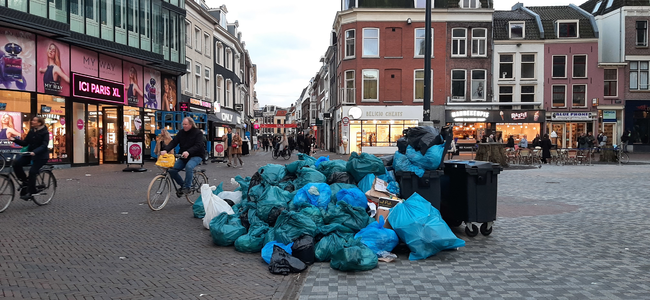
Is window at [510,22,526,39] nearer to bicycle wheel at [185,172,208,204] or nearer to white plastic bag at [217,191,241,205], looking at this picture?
bicycle wheel at [185,172,208,204]

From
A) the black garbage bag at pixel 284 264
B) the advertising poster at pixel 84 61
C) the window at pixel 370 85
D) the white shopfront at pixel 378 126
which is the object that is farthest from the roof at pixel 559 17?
the black garbage bag at pixel 284 264

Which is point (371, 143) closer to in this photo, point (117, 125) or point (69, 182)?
point (117, 125)

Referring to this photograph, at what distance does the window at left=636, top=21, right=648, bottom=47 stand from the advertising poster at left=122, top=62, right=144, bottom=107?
37.0 meters

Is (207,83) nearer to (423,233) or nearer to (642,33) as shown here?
(423,233)

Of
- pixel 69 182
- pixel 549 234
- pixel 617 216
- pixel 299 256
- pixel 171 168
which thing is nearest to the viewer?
pixel 299 256

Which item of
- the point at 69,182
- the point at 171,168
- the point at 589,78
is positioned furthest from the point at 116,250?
the point at 589,78

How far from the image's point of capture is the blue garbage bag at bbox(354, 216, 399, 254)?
205 inches

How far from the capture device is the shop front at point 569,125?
A: 118ft

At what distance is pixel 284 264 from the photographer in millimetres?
4773

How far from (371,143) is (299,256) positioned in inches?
1213

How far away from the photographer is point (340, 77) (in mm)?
38375

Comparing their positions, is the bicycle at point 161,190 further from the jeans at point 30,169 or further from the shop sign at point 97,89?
the shop sign at point 97,89

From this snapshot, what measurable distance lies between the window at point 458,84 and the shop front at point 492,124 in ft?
4.64

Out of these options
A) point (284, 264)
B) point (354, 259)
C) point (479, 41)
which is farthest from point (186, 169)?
point (479, 41)
